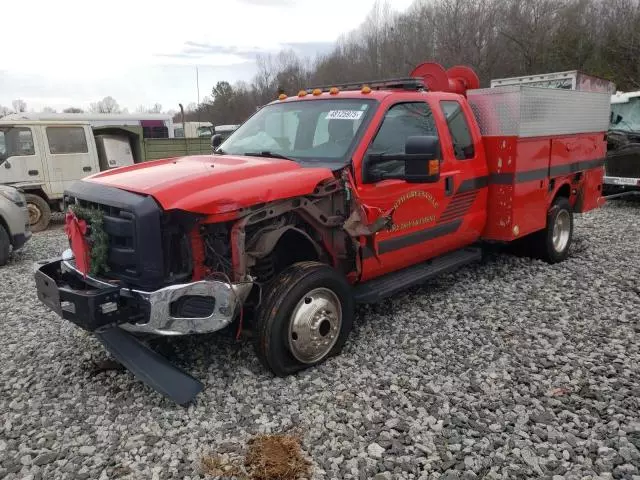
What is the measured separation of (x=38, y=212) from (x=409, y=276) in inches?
362

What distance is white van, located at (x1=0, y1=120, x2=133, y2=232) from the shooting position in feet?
35.9

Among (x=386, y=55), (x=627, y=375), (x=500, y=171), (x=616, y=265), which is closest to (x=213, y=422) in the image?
(x=627, y=375)

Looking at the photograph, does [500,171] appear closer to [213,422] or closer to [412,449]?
[412,449]

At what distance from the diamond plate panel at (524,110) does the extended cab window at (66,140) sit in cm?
922

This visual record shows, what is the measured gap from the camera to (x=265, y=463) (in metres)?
3.00

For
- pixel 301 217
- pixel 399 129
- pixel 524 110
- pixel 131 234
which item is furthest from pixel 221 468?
pixel 524 110

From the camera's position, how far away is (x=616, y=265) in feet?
21.6

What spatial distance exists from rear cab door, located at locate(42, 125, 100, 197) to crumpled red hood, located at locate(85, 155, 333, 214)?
8.21 metres

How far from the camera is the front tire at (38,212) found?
11.1m

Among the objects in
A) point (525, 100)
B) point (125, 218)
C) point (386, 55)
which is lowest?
point (125, 218)

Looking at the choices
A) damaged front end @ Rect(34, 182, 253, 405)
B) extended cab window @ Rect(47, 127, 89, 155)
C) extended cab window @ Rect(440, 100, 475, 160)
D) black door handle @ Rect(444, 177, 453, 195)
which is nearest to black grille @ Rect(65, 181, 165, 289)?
damaged front end @ Rect(34, 182, 253, 405)

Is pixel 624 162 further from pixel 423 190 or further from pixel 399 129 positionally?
pixel 399 129

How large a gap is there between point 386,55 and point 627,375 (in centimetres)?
4070

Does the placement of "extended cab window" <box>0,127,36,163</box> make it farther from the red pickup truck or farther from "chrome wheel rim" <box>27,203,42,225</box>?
the red pickup truck
